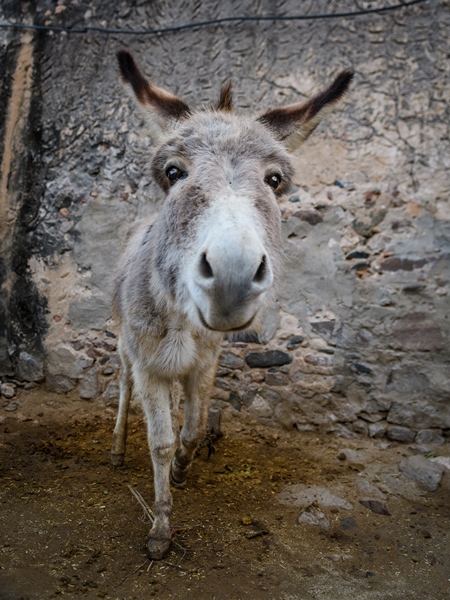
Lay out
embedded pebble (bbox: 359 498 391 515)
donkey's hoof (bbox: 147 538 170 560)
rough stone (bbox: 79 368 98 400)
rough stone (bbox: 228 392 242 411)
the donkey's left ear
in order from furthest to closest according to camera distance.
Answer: rough stone (bbox: 79 368 98 400)
rough stone (bbox: 228 392 242 411)
embedded pebble (bbox: 359 498 391 515)
the donkey's left ear
donkey's hoof (bbox: 147 538 170 560)

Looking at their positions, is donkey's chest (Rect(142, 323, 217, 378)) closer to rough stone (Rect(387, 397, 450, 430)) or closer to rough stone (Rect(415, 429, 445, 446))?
A: rough stone (Rect(387, 397, 450, 430))

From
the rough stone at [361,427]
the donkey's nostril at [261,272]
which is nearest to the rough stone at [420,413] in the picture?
the rough stone at [361,427]

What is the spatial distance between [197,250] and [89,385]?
136 inches

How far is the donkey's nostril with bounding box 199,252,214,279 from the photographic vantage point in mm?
1685

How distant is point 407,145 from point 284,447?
9.22 ft

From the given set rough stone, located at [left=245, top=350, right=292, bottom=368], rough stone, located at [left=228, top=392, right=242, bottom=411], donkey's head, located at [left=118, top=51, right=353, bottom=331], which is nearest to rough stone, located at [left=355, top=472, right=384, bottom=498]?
rough stone, located at [left=245, top=350, right=292, bottom=368]

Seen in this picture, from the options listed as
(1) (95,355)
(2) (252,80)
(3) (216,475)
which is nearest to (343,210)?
(2) (252,80)

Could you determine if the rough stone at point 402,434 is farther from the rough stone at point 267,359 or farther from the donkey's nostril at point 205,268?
the donkey's nostril at point 205,268

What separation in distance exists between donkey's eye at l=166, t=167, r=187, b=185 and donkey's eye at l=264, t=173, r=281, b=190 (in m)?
0.39

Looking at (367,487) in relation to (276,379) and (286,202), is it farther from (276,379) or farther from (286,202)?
(286,202)

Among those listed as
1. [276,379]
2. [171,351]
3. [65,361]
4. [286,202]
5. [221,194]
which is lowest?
[65,361]

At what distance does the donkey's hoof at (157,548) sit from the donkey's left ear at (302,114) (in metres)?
2.22

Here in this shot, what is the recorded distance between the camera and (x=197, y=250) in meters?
1.83

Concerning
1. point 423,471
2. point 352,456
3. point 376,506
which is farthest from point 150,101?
point 423,471
